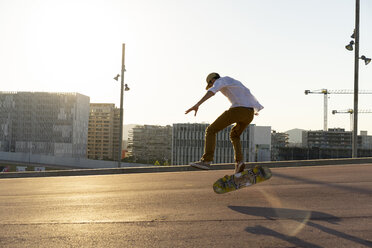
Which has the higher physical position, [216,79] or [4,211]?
[216,79]

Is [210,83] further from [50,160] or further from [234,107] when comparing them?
[50,160]

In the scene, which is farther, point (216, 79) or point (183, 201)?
point (216, 79)

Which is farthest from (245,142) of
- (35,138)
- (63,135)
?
(35,138)

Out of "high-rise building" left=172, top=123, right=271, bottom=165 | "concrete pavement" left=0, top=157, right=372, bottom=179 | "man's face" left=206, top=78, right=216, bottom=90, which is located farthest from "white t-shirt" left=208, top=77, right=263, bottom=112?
"high-rise building" left=172, top=123, right=271, bottom=165

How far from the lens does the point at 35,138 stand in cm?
14988

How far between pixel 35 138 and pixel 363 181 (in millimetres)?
157037

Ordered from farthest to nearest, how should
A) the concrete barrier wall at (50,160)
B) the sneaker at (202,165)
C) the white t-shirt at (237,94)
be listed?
the concrete barrier wall at (50,160) → the sneaker at (202,165) → the white t-shirt at (237,94)

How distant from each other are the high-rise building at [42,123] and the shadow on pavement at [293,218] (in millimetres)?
150278

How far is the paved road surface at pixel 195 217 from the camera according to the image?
2.79 meters

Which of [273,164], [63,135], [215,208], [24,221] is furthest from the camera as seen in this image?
[63,135]

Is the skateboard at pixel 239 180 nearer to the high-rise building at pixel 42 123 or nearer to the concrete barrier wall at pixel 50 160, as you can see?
the concrete barrier wall at pixel 50 160

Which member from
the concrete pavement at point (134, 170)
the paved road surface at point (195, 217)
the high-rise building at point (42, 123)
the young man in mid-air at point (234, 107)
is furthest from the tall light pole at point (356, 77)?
the high-rise building at point (42, 123)

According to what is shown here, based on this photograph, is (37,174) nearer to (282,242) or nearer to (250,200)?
(250,200)

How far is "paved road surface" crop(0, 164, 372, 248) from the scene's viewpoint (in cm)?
279
